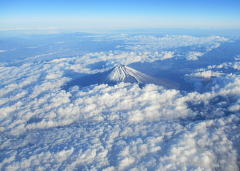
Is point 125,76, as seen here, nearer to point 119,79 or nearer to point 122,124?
point 119,79

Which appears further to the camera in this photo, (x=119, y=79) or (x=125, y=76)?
(x=125, y=76)

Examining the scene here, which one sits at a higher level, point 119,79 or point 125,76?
point 125,76

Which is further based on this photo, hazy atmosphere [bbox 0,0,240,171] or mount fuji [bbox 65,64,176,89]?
mount fuji [bbox 65,64,176,89]

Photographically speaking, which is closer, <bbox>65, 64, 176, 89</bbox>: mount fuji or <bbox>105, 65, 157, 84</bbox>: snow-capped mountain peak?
<bbox>65, 64, 176, 89</bbox>: mount fuji

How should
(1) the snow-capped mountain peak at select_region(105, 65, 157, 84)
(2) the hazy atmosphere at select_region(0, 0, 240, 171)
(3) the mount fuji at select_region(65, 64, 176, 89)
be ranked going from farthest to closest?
(1) the snow-capped mountain peak at select_region(105, 65, 157, 84) → (3) the mount fuji at select_region(65, 64, 176, 89) → (2) the hazy atmosphere at select_region(0, 0, 240, 171)

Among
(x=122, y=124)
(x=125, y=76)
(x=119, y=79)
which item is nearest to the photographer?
(x=122, y=124)

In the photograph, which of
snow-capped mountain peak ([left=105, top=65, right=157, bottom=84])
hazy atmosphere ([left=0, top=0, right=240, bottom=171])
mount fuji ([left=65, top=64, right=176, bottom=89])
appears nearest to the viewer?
hazy atmosphere ([left=0, top=0, right=240, bottom=171])

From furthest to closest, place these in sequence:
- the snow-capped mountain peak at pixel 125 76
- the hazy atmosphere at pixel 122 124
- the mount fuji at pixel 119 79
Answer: the snow-capped mountain peak at pixel 125 76 < the mount fuji at pixel 119 79 < the hazy atmosphere at pixel 122 124

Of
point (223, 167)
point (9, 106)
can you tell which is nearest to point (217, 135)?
point (223, 167)

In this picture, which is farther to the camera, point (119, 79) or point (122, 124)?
point (119, 79)

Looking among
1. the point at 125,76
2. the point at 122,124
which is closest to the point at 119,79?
the point at 125,76

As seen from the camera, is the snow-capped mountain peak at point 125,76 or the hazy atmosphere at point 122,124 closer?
the hazy atmosphere at point 122,124

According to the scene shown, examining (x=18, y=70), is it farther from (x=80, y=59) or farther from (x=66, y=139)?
(x=66, y=139)

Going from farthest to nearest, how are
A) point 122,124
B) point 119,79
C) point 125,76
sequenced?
point 125,76
point 119,79
point 122,124
